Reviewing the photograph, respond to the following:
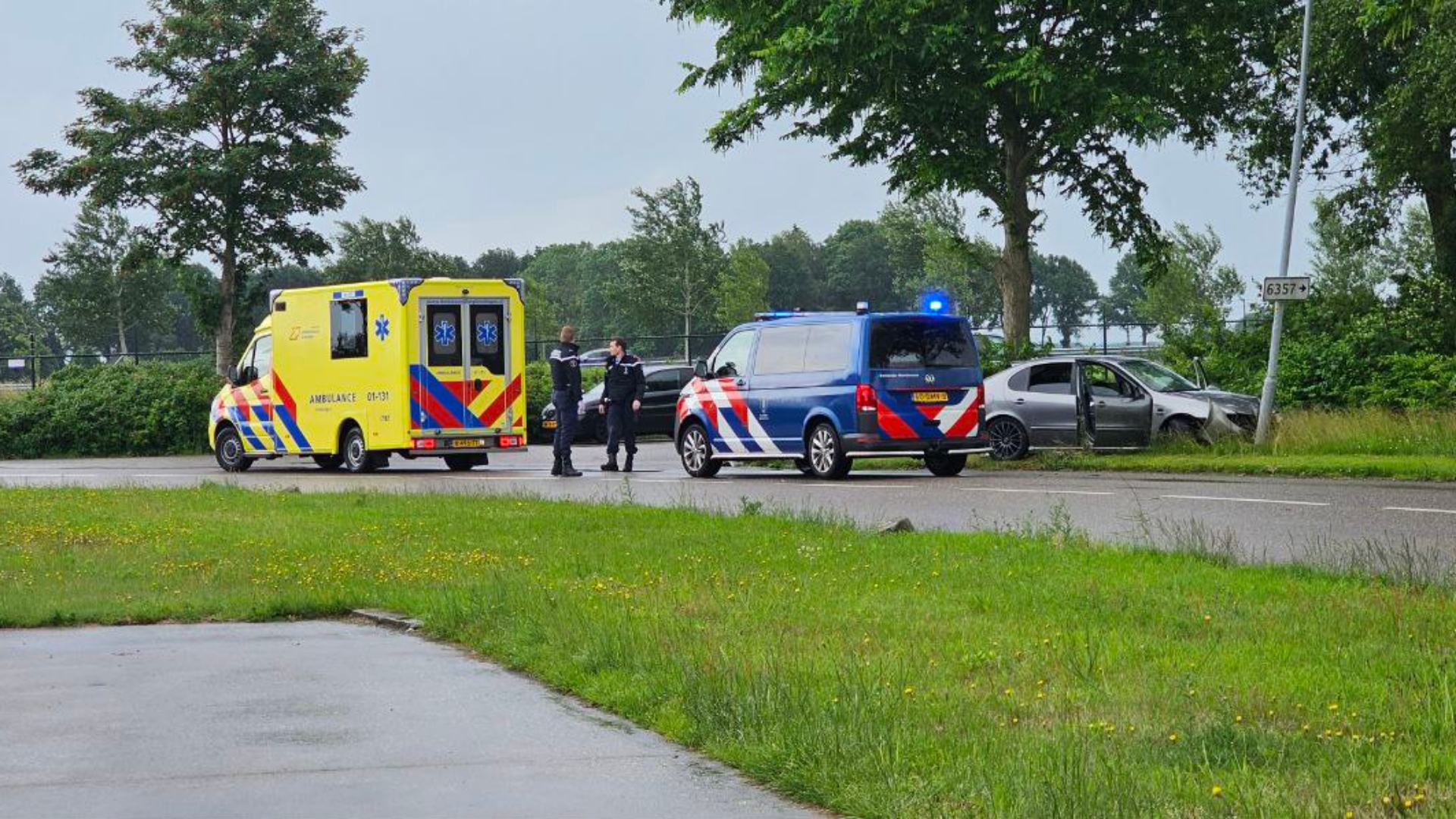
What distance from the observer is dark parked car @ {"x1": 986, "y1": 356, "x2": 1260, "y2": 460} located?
25.0 meters

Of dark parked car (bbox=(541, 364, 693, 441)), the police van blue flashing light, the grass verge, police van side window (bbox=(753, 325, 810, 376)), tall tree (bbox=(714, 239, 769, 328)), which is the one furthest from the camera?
tall tree (bbox=(714, 239, 769, 328))

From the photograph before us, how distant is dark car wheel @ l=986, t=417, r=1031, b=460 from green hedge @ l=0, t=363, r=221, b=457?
63.1 ft

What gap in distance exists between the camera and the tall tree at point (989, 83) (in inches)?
1211

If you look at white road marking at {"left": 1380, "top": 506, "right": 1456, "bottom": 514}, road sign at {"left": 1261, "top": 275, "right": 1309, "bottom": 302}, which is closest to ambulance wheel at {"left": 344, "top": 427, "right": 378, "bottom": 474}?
road sign at {"left": 1261, "top": 275, "right": 1309, "bottom": 302}

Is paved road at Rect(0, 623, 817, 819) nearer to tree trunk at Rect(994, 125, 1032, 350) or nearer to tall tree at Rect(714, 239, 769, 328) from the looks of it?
tree trunk at Rect(994, 125, 1032, 350)

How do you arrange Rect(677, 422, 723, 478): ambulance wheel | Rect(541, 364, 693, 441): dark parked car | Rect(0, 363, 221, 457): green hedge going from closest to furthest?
Rect(677, 422, 723, 478): ambulance wheel → Rect(541, 364, 693, 441): dark parked car → Rect(0, 363, 221, 457): green hedge

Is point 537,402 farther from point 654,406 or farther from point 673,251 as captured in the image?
point 673,251

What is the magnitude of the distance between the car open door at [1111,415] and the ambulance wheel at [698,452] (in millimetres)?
4988

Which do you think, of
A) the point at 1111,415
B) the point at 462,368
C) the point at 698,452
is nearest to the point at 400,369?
the point at 462,368

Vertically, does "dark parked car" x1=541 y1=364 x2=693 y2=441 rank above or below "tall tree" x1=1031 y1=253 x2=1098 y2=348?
below

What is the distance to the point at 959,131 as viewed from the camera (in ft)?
108

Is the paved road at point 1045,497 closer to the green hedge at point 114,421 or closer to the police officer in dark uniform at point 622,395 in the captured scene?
the police officer in dark uniform at point 622,395

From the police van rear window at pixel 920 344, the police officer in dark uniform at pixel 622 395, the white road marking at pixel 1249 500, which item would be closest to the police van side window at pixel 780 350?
the police van rear window at pixel 920 344

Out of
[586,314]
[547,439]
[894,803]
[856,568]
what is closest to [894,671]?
[894,803]
